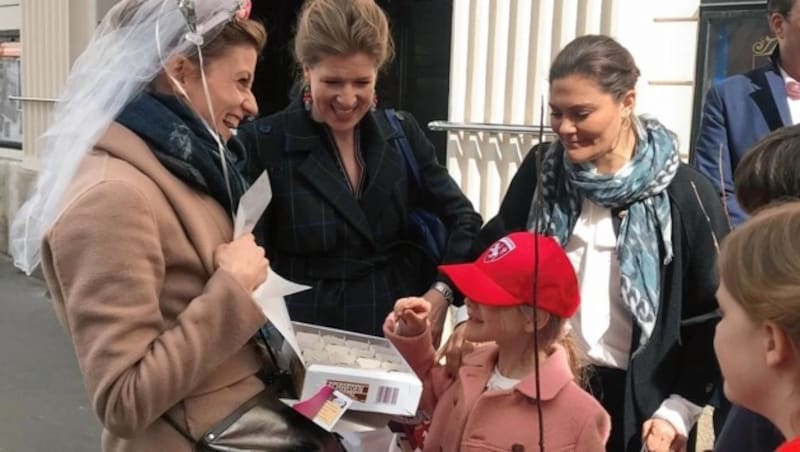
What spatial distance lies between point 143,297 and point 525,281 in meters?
0.79

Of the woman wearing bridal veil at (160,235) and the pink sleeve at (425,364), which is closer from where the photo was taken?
the woman wearing bridal veil at (160,235)

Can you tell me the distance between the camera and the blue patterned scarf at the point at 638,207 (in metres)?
2.05

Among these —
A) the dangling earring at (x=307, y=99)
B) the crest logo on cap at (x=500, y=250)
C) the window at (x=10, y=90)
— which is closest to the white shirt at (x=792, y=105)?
the crest logo on cap at (x=500, y=250)

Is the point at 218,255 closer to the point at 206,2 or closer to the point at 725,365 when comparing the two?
the point at 206,2

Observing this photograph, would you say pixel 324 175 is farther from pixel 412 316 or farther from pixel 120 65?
pixel 120 65

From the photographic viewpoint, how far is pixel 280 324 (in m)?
1.78

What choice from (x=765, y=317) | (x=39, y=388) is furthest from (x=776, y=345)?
(x=39, y=388)

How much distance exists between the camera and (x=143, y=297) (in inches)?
62.4

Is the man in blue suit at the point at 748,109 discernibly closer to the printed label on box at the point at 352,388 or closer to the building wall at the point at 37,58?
the printed label on box at the point at 352,388

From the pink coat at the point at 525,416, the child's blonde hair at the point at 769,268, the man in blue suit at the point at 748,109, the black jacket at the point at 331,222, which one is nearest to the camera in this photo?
the child's blonde hair at the point at 769,268

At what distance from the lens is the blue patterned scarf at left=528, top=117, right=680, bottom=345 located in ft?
6.74

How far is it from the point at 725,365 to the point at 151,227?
1.02 m

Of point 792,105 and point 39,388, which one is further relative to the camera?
point 39,388

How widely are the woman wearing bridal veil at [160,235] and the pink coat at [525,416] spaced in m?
0.31
